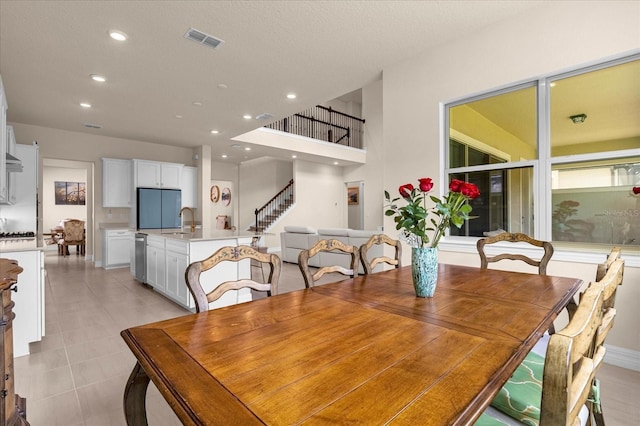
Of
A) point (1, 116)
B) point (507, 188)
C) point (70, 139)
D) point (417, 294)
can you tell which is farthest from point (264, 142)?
point (417, 294)

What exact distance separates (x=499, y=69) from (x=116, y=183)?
7321 millimetres

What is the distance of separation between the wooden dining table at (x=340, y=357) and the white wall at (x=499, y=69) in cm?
181

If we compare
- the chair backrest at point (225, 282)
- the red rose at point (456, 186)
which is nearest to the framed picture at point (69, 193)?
the chair backrest at point (225, 282)

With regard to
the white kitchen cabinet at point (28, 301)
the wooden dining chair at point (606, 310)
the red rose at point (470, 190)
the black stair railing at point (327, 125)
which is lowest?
the white kitchen cabinet at point (28, 301)

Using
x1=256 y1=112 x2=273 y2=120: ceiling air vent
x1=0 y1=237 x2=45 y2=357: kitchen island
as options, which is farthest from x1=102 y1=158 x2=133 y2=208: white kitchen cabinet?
x1=0 y1=237 x2=45 y2=357: kitchen island

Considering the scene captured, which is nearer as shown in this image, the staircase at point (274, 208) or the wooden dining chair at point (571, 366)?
the wooden dining chair at point (571, 366)

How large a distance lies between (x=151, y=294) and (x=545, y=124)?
512 cm

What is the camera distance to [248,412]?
2.03ft

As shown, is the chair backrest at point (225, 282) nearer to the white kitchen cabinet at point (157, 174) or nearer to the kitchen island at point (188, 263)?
the kitchen island at point (188, 263)

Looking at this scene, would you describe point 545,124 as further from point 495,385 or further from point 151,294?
point 151,294

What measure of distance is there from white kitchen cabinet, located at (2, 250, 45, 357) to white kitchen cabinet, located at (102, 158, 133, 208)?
459cm

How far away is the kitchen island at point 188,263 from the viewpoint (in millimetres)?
3656

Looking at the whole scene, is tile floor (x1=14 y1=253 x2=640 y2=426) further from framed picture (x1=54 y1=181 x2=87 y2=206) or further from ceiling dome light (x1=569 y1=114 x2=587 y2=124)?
framed picture (x1=54 y1=181 x2=87 y2=206)

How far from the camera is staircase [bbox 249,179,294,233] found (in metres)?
10.4
